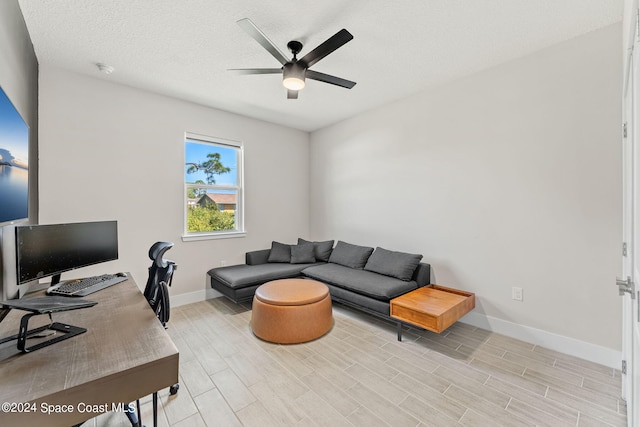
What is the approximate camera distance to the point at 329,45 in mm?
2004

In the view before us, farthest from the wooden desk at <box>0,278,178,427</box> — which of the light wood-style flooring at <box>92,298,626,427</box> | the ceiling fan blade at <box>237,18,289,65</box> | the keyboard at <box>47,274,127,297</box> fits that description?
the ceiling fan blade at <box>237,18,289,65</box>

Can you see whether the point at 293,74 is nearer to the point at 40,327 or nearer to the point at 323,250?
the point at 40,327

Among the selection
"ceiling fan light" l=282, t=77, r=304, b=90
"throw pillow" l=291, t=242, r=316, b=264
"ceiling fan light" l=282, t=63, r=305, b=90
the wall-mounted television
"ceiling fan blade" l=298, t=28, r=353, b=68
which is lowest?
"throw pillow" l=291, t=242, r=316, b=264

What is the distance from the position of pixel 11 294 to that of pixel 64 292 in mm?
257

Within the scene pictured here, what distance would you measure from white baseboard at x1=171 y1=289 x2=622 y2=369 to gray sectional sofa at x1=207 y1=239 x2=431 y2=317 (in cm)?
69

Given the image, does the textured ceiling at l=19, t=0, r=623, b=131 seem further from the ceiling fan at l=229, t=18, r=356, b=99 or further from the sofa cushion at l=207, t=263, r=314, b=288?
the sofa cushion at l=207, t=263, r=314, b=288

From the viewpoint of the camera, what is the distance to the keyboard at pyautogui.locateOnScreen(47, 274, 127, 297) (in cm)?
185

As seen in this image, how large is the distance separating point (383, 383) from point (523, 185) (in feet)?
7.49

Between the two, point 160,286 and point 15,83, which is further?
point 15,83

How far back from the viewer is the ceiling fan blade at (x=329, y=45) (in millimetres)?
1887

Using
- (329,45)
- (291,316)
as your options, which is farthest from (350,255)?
(329,45)

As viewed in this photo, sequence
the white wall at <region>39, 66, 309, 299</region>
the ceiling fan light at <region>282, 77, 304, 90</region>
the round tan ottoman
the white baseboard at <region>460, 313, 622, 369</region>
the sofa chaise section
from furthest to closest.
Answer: the sofa chaise section < the white wall at <region>39, 66, 309, 299</region> < the round tan ottoman < the ceiling fan light at <region>282, 77, 304, 90</region> < the white baseboard at <region>460, 313, 622, 369</region>

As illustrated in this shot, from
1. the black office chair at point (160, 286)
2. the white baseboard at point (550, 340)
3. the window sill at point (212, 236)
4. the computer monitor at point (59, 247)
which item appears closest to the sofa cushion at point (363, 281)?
the white baseboard at point (550, 340)

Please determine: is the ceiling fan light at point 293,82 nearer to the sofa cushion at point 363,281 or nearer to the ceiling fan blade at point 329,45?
the ceiling fan blade at point 329,45
